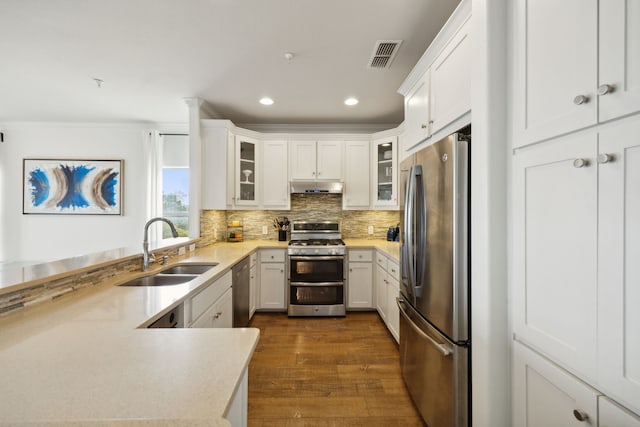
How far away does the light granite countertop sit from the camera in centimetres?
62

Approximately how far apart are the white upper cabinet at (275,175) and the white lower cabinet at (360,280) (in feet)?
4.06

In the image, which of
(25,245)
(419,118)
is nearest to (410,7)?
(419,118)

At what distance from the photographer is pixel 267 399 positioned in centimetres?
196

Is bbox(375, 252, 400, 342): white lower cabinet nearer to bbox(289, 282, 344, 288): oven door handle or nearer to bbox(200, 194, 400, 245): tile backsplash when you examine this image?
bbox(289, 282, 344, 288): oven door handle

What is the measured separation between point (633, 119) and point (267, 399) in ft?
7.61

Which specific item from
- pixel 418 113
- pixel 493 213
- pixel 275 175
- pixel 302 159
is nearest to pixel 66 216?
pixel 275 175

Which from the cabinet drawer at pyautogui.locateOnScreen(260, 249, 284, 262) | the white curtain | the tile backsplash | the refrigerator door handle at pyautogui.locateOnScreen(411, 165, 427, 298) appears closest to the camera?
the refrigerator door handle at pyautogui.locateOnScreen(411, 165, 427, 298)

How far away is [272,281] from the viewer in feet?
11.7

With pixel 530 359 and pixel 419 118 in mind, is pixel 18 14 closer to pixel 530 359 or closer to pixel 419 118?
pixel 419 118

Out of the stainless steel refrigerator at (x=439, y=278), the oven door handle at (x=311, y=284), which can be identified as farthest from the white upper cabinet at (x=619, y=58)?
the oven door handle at (x=311, y=284)

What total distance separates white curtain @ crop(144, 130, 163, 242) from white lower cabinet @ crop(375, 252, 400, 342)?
11.1 feet

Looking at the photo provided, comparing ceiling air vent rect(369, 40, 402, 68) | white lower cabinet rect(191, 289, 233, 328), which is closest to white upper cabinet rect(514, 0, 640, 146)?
ceiling air vent rect(369, 40, 402, 68)

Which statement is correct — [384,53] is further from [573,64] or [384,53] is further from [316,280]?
[316,280]

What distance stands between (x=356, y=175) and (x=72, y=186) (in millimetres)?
4362
